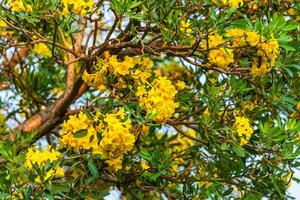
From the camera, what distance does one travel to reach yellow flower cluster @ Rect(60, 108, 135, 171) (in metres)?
2.63

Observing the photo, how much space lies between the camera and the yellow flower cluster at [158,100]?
2.79 metres

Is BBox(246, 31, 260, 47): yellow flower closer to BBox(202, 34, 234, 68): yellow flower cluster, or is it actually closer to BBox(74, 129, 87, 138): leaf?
BBox(202, 34, 234, 68): yellow flower cluster

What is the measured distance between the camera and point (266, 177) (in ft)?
11.6

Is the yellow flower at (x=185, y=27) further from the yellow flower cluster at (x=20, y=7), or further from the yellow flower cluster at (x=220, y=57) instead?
the yellow flower cluster at (x=20, y=7)

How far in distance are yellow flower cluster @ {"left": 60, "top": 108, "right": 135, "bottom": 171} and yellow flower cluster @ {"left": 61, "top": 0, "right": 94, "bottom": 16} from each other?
1.63 ft

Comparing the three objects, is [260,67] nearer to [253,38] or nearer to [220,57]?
[253,38]

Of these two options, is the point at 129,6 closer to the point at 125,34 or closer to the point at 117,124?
the point at 125,34

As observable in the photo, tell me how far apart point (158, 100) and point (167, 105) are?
0.16 feet

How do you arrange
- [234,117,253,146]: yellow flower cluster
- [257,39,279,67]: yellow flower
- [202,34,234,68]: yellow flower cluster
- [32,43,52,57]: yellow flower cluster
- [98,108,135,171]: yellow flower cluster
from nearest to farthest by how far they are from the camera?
1. [98,108,135,171]: yellow flower cluster
2. [257,39,279,67]: yellow flower
3. [234,117,253,146]: yellow flower cluster
4. [202,34,234,68]: yellow flower cluster
5. [32,43,52,57]: yellow flower cluster

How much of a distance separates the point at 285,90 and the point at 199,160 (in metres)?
0.76

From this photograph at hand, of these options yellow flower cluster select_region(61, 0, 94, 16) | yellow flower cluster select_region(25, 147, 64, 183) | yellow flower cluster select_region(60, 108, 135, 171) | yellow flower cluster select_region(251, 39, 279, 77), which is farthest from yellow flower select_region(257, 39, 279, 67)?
yellow flower cluster select_region(25, 147, 64, 183)

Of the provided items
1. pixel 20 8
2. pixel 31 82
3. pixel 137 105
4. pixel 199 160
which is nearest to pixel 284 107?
pixel 199 160

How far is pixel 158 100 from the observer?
2803mm

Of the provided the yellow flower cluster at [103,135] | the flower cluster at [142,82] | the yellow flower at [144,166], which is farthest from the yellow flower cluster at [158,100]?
the yellow flower at [144,166]
